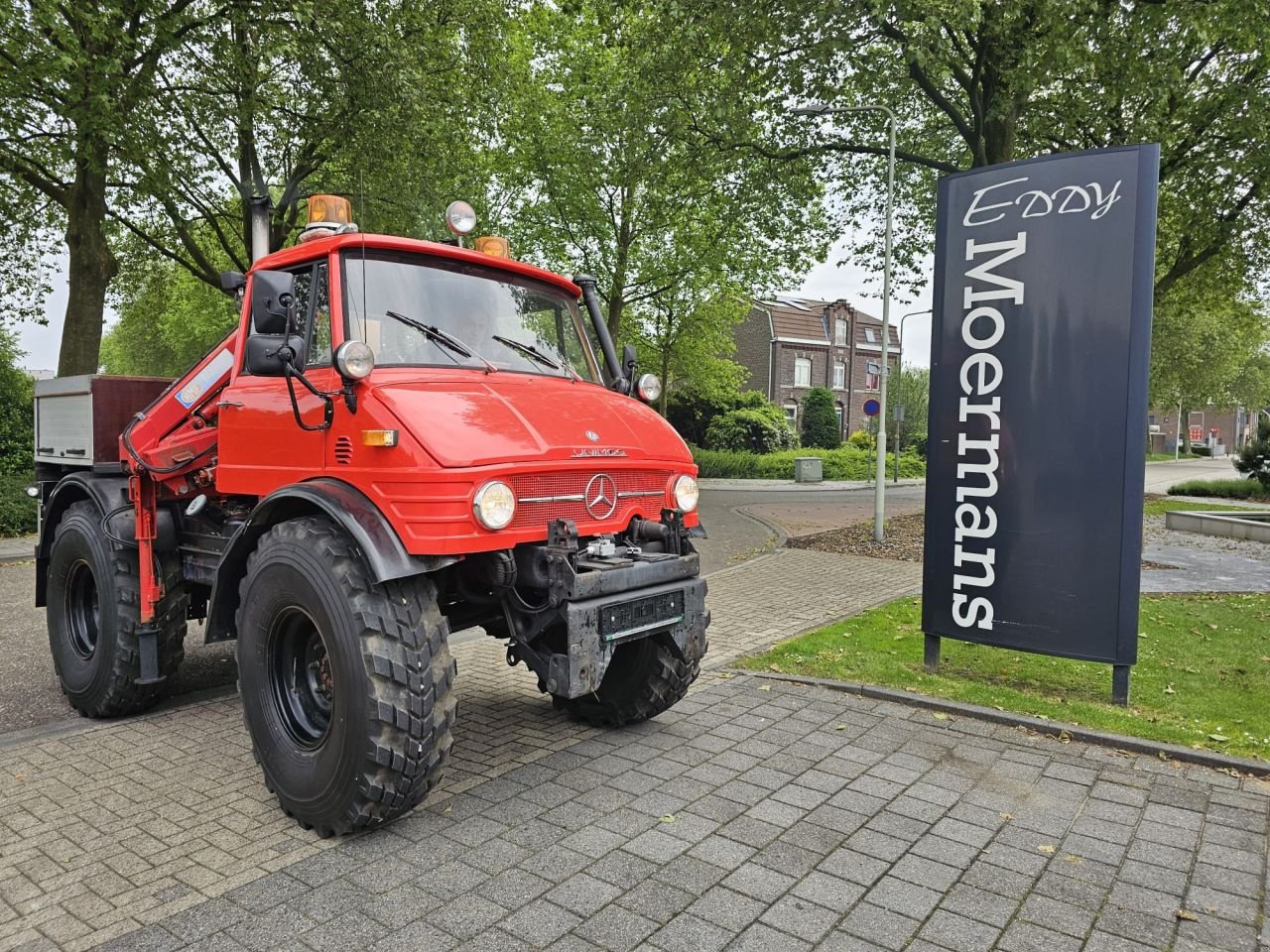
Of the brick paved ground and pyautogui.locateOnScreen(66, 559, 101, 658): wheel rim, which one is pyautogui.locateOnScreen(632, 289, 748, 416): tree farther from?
the brick paved ground

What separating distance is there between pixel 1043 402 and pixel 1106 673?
2178mm

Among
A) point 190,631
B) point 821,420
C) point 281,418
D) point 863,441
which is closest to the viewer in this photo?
point 281,418

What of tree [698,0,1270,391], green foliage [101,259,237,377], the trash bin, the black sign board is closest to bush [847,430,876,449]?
the trash bin

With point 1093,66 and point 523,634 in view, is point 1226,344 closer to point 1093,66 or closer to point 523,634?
point 1093,66

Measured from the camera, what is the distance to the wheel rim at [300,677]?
12.8 ft

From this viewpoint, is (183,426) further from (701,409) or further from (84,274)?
(701,409)

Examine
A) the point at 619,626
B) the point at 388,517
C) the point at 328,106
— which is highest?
the point at 328,106

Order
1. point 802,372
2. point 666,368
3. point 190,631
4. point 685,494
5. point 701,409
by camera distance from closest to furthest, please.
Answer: point 685,494, point 190,631, point 666,368, point 701,409, point 802,372

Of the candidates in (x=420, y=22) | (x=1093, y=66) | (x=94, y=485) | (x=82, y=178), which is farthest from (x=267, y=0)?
(x=1093, y=66)

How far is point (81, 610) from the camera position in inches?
222

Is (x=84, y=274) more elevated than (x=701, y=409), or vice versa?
(x=84, y=274)

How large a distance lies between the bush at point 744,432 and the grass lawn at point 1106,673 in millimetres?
29429

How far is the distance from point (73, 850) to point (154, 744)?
4.34ft

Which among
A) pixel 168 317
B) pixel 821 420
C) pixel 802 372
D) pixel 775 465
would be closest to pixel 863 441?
pixel 821 420
